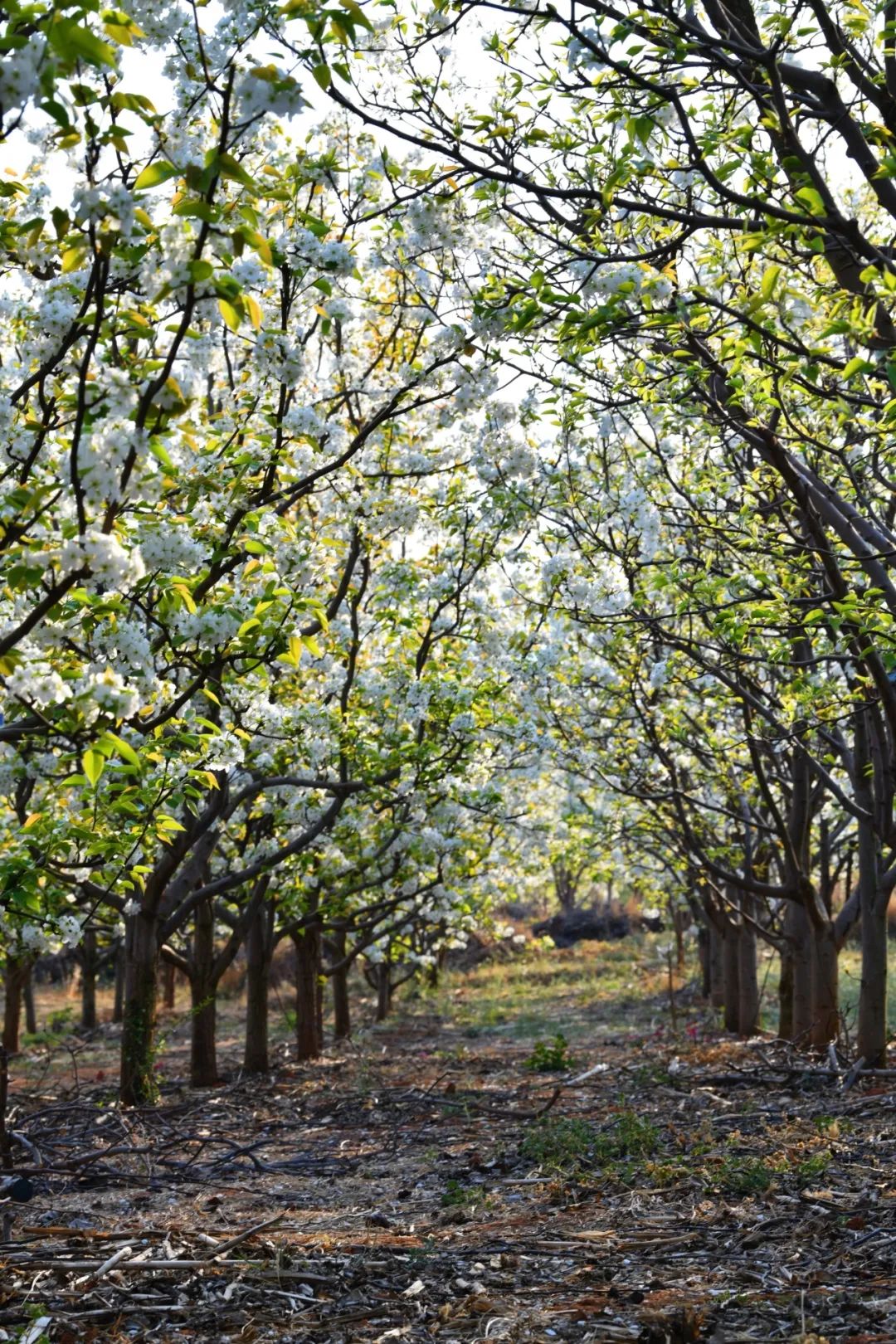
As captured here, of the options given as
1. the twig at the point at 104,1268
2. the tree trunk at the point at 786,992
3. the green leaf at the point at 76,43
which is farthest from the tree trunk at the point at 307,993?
the green leaf at the point at 76,43

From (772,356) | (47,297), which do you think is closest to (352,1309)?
(47,297)

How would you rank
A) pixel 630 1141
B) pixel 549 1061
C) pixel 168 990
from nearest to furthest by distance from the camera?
1. pixel 630 1141
2. pixel 549 1061
3. pixel 168 990

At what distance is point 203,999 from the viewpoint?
11.0 metres

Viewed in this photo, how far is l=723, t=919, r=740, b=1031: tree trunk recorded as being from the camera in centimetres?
1276

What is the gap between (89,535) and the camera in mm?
2801

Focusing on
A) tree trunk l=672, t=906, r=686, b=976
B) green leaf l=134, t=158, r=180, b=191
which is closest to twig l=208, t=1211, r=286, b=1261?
green leaf l=134, t=158, r=180, b=191

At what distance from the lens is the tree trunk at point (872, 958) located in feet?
27.4

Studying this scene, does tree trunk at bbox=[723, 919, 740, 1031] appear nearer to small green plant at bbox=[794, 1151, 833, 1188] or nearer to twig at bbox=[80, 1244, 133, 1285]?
small green plant at bbox=[794, 1151, 833, 1188]

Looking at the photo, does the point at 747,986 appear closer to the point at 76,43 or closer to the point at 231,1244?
the point at 231,1244

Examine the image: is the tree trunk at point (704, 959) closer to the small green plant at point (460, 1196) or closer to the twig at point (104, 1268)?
the small green plant at point (460, 1196)

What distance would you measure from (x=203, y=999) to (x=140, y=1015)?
1796mm

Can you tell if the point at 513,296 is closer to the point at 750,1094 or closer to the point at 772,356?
the point at 772,356

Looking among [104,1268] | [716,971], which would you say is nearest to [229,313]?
[104,1268]

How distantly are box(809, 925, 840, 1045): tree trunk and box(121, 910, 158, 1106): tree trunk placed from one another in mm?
4998
